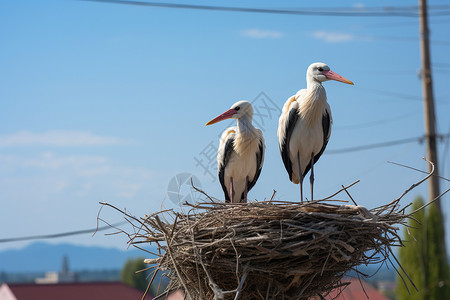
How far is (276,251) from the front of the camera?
3.82 meters

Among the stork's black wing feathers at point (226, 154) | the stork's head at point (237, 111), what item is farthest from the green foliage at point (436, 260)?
Answer: the stork's head at point (237, 111)

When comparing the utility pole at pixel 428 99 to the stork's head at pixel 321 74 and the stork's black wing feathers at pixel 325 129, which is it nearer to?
the stork's black wing feathers at pixel 325 129

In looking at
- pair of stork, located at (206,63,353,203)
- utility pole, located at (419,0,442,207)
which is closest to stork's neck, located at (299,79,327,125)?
pair of stork, located at (206,63,353,203)

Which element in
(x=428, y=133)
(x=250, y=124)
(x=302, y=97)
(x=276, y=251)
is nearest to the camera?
(x=276, y=251)

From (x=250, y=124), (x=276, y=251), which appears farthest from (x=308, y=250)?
(x=250, y=124)

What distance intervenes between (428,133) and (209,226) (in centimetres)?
930

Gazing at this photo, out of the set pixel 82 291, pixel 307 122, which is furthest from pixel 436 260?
pixel 307 122

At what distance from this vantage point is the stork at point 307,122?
5465 mm

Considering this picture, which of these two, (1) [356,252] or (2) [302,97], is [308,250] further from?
(2) [302,97]

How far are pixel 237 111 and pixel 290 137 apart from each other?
2.04ft

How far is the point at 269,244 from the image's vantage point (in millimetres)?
3850

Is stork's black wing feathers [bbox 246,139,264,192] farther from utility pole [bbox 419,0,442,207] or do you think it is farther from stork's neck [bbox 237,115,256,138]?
utility pole [bbox 419,0,442,207]

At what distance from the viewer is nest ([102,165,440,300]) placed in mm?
3859

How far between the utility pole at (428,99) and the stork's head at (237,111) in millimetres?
7271
